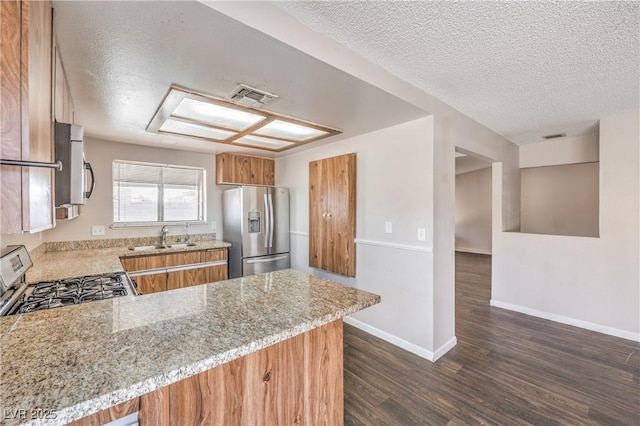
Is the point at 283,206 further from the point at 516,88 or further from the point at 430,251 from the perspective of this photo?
the point at 516,88

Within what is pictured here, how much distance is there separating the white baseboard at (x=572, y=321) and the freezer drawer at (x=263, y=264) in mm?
3021

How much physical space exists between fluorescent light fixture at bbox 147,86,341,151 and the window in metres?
1.07

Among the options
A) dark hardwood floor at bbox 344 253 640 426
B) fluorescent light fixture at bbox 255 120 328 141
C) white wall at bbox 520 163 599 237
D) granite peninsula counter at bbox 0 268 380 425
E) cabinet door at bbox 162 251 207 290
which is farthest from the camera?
white wall at bbox 520 163 599 237

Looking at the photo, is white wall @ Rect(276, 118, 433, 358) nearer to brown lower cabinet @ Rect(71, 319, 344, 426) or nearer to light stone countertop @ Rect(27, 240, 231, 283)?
brown lower cabinet @ Rect(71, 319, 344, 426)

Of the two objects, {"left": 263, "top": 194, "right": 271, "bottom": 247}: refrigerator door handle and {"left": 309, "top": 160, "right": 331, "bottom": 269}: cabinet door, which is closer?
{"left": 309, "top": 160, "right": 331, "bottom": 269}: cabinet door

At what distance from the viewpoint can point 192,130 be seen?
285 centimetres

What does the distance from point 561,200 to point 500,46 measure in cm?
588

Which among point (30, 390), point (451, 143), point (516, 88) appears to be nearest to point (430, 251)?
point (451, 143)

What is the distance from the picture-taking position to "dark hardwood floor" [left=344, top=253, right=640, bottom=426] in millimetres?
1862

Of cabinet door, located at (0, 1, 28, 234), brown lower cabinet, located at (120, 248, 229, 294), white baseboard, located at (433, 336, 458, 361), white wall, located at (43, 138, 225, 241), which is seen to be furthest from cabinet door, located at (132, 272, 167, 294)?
white baseboard, located at (433, 336, 458, 361)

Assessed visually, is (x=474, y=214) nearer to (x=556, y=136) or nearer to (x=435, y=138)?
(x=556, y=136)

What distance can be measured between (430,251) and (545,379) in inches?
51.3

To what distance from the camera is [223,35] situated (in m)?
1.34

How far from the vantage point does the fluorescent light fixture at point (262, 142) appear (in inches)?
127
